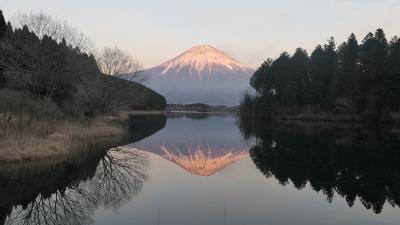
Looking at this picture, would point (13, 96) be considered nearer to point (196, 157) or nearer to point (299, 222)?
point (196, 157)

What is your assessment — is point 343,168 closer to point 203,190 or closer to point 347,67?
point 203,190

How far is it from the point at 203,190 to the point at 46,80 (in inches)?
730

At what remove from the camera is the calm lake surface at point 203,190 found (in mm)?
10773

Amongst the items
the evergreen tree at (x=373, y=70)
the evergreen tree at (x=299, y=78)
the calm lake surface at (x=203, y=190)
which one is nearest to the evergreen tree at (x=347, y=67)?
the evergreen tree at (x=373, y=70)

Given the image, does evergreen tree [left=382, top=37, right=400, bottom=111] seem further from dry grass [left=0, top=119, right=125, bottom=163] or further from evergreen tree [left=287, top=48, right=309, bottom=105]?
dry grass [left=0, top=119, right=125, bottom=163]

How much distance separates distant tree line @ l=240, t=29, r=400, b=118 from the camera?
58531mm

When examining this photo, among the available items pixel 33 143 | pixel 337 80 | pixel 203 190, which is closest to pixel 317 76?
pixel 337 80

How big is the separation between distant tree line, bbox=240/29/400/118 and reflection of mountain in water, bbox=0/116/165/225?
4624 centimetres

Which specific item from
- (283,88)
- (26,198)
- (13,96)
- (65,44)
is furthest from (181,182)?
(283,88)

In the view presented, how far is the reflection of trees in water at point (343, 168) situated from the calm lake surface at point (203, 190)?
0.04 m

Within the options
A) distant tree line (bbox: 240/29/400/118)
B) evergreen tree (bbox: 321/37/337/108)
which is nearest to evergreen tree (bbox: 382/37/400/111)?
distant tree line (bbox: 240/29/400/118)

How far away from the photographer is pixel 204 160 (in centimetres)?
2333

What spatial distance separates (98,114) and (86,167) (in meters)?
21.7

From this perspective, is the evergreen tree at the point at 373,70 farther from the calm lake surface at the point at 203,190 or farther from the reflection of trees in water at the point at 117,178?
the reflection of trees in water at the point at 117,178
